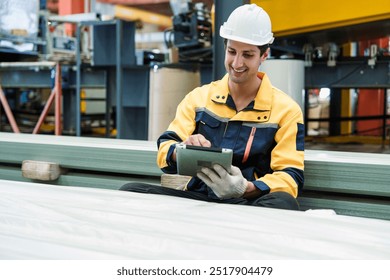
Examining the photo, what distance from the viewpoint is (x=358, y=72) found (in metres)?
4.49

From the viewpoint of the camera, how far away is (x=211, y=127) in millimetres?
2221

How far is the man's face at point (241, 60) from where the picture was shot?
213cm

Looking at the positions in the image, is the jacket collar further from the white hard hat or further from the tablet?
the tablet

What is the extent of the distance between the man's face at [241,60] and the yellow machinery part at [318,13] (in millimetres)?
1871

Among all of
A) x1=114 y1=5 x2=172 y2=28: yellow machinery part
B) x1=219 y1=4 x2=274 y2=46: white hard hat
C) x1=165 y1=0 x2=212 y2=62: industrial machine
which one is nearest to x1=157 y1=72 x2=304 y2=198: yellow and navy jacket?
x1=219 y1=4 x2=274 y2=46: white hard hat

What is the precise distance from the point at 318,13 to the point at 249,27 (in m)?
2.10

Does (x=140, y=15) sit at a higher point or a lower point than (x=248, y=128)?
higher

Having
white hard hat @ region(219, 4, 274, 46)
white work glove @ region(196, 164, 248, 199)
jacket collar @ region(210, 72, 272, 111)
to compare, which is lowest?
white work glove @ region(196, 164, 248, 199)

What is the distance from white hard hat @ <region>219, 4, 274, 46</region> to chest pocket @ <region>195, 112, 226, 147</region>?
0.35 metres

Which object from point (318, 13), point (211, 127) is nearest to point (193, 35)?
point (318, 13)

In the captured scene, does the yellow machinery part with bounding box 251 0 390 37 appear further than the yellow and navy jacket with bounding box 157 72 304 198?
Yes

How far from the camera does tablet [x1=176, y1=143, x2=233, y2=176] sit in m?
1.86

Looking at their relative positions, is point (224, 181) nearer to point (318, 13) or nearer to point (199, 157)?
point (199, 157)

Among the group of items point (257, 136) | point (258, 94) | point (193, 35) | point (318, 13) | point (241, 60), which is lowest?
point (257, 136)
